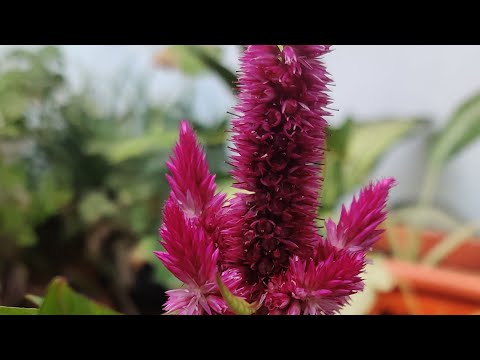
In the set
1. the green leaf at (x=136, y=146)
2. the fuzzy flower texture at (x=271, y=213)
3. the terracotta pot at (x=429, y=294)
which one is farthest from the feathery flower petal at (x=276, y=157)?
the green leaf at (x=136, y=146)

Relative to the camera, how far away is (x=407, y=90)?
87cm

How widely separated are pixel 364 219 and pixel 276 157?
0.02 m

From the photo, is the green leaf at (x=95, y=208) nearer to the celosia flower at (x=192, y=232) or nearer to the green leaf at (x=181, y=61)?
the green leaf at (x=181, y=61)

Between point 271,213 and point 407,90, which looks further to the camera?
point 407,90

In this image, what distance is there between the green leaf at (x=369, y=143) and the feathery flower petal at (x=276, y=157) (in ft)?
2.08

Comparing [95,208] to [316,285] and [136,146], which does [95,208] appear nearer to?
[136,146]

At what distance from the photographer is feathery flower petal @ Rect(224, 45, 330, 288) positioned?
0.35ft

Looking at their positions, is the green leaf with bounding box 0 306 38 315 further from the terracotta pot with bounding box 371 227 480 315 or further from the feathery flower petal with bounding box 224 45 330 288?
the terracotta pot with bounding box 371 227 480 315

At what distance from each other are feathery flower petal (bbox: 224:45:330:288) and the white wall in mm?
436

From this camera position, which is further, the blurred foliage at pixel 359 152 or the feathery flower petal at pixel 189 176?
the blurred foliage at pixel 359 152

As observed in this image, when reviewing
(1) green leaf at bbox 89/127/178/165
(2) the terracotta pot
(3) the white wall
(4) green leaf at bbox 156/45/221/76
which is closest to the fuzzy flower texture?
(2) the terracotta pot

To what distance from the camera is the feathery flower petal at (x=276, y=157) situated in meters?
0.11

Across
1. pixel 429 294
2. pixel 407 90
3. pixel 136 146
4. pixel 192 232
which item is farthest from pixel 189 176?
pixel 407 90

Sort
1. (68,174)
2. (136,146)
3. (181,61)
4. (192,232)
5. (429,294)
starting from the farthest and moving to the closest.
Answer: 1. (181,61)
2. (68,174)
3. (136,146)
4. (429,294)
5. (192,232)
